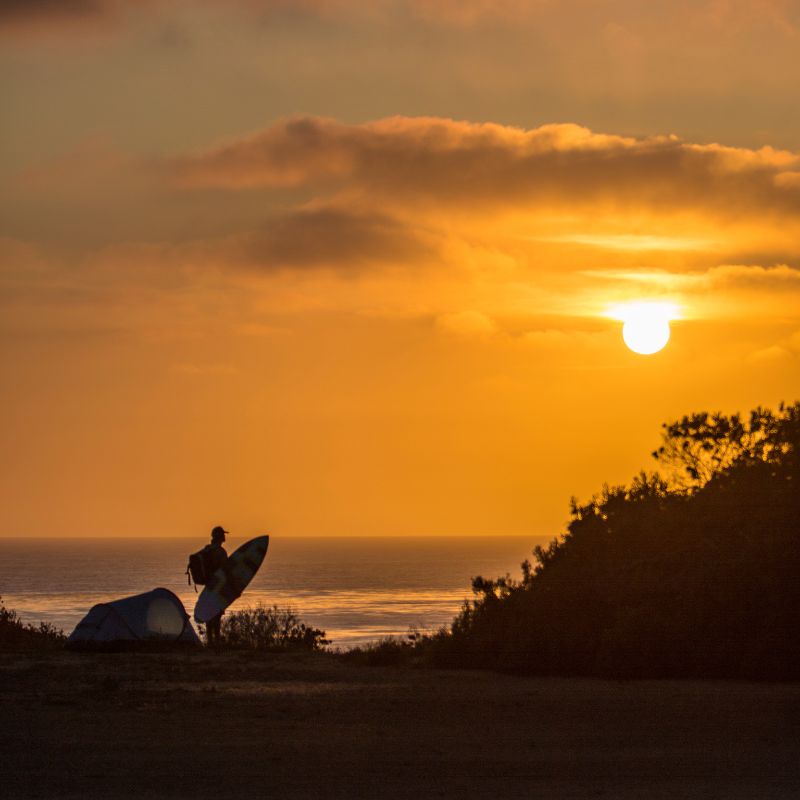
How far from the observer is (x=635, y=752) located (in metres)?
13.9

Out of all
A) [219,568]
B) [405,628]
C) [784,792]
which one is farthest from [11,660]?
[405,628]

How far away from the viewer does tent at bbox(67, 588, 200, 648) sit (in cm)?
2461

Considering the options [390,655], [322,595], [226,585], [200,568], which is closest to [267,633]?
[226,585]

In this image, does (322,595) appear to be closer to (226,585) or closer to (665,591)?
(226,585)

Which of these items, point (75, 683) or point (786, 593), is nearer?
point (75, 683)

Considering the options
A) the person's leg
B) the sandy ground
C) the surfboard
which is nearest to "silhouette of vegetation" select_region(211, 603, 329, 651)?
the person's leg

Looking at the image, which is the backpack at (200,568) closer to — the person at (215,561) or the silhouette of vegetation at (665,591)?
the person at (215,561)

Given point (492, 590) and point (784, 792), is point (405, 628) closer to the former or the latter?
point (492, 590)

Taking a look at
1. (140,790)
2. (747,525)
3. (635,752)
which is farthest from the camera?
(747,525)

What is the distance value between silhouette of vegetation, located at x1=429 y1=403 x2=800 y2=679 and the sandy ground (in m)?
1.00

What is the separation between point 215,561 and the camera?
90.6ft

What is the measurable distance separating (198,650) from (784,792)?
49.2 ft

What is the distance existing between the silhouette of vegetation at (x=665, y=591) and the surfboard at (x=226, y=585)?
5.39 meters

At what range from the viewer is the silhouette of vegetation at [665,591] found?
68.9 ft
